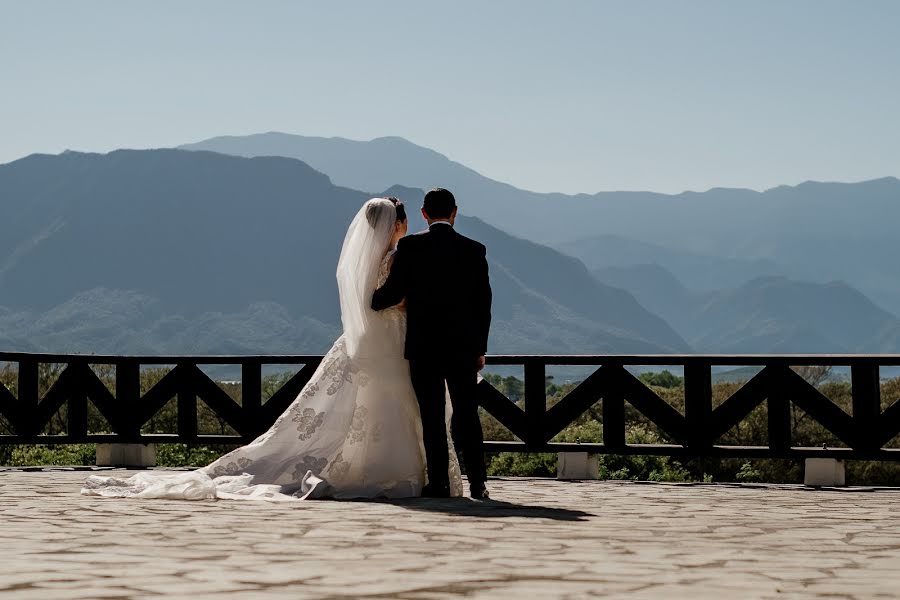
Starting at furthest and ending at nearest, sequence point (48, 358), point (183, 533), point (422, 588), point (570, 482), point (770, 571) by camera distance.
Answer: point (48, 358) → point (570, 482) → point (183, 533) → point (770, 571) → point (422, 588)

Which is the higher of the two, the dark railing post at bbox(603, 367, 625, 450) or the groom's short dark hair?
the groom's short dark hair

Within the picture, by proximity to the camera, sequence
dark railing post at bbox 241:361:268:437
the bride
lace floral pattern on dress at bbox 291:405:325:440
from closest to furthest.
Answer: the bride → lace floral pattern on dress at bbox 291:405:325:440 → dark railing post at bbox 241:361:268:437

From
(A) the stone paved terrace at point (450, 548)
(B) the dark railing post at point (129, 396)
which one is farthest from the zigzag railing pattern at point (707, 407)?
(B) the dark railing post at point (129, 396)

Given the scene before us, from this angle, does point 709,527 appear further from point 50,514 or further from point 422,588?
point 50,514

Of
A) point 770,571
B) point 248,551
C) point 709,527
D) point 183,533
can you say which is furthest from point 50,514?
point 770,571

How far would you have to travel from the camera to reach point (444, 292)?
30.6 feet

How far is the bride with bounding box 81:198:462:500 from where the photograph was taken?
31.0ft

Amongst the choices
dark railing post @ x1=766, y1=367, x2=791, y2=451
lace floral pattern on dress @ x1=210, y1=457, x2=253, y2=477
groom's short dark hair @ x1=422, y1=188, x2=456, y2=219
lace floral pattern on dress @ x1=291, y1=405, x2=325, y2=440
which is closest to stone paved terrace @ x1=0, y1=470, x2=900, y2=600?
lace floral pattern on dress @ x1=291, y1=405, x2=325, y2=440

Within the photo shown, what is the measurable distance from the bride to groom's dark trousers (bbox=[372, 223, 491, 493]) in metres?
0.21

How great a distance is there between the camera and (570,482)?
11867 millimetres

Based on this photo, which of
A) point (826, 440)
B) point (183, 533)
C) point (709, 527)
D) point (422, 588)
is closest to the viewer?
point (422, 588)

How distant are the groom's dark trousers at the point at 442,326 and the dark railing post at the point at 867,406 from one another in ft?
12.3

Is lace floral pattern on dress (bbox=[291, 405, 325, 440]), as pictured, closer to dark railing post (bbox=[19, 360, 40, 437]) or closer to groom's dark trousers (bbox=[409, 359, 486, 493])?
groom's dark trousers (bbox=[409, 359, 486, 493])

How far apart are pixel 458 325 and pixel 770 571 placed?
4207mm
